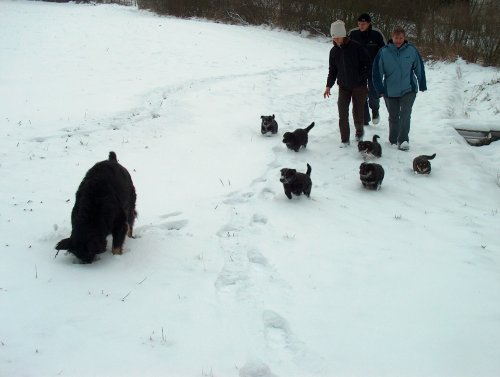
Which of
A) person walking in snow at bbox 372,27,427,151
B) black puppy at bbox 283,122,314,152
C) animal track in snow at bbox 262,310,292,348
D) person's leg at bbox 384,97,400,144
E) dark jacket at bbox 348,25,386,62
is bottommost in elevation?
animal track in snow at bbox 262,310,292,348

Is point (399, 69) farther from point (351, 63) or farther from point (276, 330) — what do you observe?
point (276, 330)

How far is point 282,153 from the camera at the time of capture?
9062mm

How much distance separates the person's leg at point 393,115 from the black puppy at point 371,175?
6.62 ft

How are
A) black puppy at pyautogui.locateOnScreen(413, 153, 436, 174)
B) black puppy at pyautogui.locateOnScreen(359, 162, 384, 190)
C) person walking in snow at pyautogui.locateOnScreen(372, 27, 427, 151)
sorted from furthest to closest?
person walking in snow at pyautogui.locateOnScreen(372, 27, 427, 151) → black puppy at pyautogui.locateOnScreen(413, 153, 436, 174) → black puppy at pyautogui.locateOnScreen(359, 162, 384, 190)

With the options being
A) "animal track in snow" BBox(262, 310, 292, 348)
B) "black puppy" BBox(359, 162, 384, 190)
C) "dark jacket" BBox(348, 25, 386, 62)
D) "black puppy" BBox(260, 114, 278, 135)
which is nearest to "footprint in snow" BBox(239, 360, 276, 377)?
"animal track in snow" BBox(262, 310, 292, 348)

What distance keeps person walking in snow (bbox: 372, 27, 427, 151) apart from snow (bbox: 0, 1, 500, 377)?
111cm

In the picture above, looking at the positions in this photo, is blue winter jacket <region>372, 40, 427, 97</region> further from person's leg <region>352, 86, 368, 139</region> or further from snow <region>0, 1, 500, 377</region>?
snow <region>0, 1, 500, 377</region>

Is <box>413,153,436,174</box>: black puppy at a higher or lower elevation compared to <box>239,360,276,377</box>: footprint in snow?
higher

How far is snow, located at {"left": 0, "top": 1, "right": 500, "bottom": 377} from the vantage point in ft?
12.2

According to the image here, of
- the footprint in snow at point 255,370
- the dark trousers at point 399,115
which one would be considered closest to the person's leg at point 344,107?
the dark trousers at point 399,115

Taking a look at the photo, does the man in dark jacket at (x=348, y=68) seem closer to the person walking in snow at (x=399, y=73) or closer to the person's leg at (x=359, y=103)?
the person's leg at (x=359, y=103)

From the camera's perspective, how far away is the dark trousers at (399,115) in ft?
27.9

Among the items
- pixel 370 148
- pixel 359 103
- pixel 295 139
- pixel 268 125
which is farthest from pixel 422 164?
pixel 268 125

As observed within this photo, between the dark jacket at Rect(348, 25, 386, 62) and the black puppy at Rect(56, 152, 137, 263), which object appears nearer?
the black puppy at Rect(56, 152, 137, 263)
